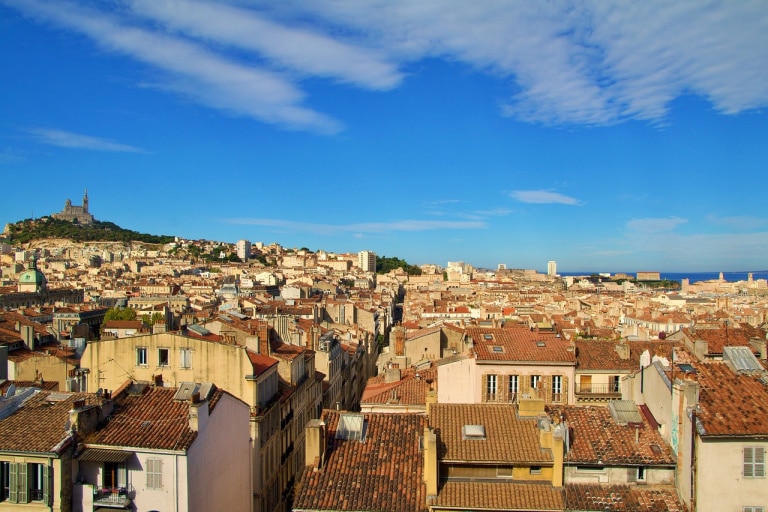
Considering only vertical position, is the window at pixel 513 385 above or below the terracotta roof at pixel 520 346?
below

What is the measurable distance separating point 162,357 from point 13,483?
28.7 feet

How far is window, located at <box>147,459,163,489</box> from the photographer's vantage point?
17984mm

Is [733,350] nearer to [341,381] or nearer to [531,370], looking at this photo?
[531,370]

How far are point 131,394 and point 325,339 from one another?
23360mm

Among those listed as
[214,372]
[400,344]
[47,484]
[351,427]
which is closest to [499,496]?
[351,427]

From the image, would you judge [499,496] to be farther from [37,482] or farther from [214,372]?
[214,372]

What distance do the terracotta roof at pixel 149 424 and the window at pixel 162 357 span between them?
4.92 meters

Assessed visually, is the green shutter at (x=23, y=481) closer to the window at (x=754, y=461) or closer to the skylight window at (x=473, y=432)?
the skylight window at (x=473, y=432)

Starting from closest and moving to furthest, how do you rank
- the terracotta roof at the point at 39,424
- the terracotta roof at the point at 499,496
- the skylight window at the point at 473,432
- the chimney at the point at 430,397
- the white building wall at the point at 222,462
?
1. the terracotta roof at the point at 499,496
2. the terracotta roof at the point at 39,424
3. the skylight window at the point at 473,432
4. the white building wall at the point at 222,462
5. the chimney at the point at 430,397

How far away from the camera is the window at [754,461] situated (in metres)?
16.5

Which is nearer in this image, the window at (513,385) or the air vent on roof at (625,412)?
the air vent on roof at (625,412)

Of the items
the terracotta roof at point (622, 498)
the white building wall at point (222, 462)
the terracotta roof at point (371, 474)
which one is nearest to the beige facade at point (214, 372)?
the white building wall at point (222, 462)

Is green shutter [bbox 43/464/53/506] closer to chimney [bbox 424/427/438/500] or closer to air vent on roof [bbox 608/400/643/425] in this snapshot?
chimney [bbox 424/427/438/500]

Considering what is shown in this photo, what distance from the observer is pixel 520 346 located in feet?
95.0
